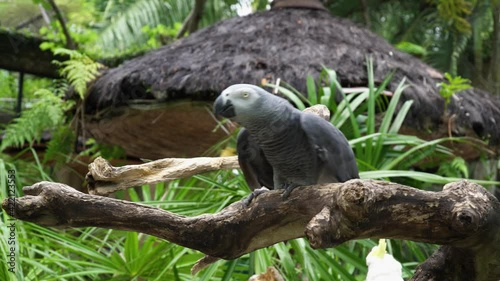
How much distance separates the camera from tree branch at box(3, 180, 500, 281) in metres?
0.91

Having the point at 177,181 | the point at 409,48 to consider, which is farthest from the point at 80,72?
the point at 409,48

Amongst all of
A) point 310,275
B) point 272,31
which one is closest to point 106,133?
point 272,31

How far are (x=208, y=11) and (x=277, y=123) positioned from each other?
14.4 ft

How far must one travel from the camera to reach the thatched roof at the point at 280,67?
8.21ft

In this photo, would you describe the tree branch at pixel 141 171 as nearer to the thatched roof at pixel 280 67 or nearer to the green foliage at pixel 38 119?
the thatched roof at pixel 280 67

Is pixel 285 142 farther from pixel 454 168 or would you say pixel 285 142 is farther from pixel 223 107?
pixel 454 168

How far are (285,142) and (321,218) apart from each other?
225mm

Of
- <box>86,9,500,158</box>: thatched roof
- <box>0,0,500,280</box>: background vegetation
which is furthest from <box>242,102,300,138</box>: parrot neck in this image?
<box>86,9,500,158</box>: thatched roof

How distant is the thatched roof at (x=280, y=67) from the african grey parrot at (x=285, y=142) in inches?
51.6

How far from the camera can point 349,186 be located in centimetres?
89

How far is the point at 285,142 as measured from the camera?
41.7 inches

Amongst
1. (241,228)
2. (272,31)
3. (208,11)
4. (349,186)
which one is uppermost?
(349,186)

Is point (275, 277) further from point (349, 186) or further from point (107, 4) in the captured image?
point (107, 4)

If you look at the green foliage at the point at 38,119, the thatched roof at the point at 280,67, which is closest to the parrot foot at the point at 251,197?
the thatched roof at the point at 280,67
